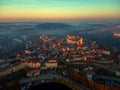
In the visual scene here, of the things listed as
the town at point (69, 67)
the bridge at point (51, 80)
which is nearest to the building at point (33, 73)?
the town at point (69, 67)

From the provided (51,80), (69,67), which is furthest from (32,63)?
(51,80)

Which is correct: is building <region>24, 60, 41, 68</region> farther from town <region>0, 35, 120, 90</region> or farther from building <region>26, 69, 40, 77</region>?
building <region>26, 69, 40, 77</region>

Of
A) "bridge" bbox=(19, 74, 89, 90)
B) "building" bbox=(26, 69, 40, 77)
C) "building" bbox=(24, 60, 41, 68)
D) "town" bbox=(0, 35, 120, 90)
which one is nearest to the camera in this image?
"bridge" bbox=(19, 74, 89, 90)

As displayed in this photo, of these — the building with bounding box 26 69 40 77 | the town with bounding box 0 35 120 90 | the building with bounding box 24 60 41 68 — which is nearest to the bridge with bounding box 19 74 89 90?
the town with bounding box 0 35 120 90

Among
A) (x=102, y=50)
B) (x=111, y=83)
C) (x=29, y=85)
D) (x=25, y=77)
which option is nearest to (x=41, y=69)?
(x=25, y=77)

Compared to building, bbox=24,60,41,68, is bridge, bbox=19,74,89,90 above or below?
above

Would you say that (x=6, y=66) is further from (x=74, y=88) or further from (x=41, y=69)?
(x=74, y=88)

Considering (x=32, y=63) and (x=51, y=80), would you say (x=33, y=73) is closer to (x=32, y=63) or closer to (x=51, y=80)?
(x=51, y=80)

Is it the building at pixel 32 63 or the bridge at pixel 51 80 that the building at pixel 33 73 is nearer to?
the bridge at pixel 51 80
